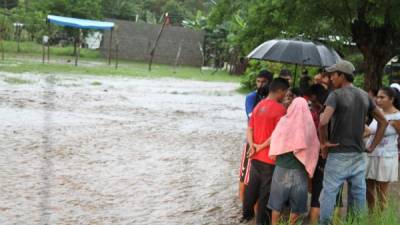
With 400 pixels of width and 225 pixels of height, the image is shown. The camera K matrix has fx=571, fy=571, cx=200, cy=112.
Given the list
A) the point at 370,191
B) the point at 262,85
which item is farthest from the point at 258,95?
the point at 370,191

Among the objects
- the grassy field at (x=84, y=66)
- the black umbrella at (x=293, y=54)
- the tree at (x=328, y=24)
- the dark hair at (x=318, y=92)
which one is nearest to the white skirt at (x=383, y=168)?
the dark hair at (x=318, y=92)

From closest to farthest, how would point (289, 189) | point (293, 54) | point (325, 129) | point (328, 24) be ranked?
point (325, 129) → point (289, 189) → point (293, 54) → point (328, 24)

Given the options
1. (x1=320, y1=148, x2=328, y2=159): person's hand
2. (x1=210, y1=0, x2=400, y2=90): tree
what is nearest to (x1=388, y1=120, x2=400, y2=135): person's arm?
(x1=320, y1=148, x2=328, y2=159): person's hand

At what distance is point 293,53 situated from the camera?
6824 millimetres

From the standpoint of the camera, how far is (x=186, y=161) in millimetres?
9508

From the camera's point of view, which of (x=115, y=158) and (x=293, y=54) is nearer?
(x=293, y=54)

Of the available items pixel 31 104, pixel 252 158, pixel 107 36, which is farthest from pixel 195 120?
pixel 107 36

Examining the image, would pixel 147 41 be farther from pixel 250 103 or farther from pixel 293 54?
pixel 250 103

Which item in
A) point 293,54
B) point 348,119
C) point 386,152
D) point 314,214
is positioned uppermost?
point 293,54

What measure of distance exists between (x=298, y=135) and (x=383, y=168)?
4.12 feet

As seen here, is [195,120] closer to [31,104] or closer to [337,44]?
[31,104]

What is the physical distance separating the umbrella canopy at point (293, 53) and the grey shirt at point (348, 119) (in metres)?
1.73

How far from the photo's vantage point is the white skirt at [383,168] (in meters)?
5.73

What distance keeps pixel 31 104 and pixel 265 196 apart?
10.5m
